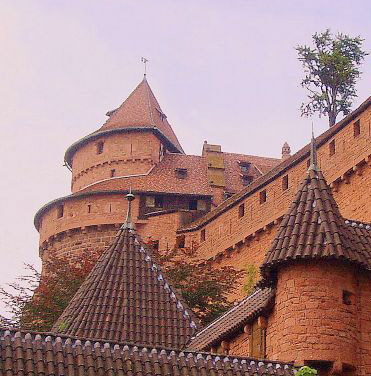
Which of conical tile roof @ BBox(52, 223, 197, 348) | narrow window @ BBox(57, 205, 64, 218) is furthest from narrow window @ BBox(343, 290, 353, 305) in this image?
narrow window @ BBox(57, 205, 64, 218)

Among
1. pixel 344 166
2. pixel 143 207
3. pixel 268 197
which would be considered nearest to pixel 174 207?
pixel 143 207

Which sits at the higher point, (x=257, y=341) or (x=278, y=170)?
(x=278, y=170)

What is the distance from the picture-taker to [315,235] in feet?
53.0

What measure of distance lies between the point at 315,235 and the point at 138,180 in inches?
1167

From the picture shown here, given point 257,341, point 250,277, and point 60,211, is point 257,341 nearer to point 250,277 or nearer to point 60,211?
point 250,277

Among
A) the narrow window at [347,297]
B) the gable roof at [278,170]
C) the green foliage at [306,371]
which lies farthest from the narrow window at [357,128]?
the green foliage at [306,371]

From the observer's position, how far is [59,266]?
115ft

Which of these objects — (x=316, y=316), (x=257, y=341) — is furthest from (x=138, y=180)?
(x=316, y=316)

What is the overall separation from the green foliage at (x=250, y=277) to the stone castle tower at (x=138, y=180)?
5.78 m

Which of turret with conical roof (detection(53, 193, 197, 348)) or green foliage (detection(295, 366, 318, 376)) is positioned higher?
turret with conical roof (detection(53, 193, 197, 348))

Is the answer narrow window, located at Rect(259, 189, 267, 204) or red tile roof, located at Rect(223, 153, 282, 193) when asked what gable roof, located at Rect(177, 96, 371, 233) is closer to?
narrow window, located at Rect(259, 189, 267, 204)

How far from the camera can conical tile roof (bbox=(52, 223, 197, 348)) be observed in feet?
61.8

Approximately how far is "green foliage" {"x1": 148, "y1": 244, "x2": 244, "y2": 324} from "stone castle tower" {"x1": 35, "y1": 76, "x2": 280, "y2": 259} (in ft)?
23.8

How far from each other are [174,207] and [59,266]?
33.9ft
